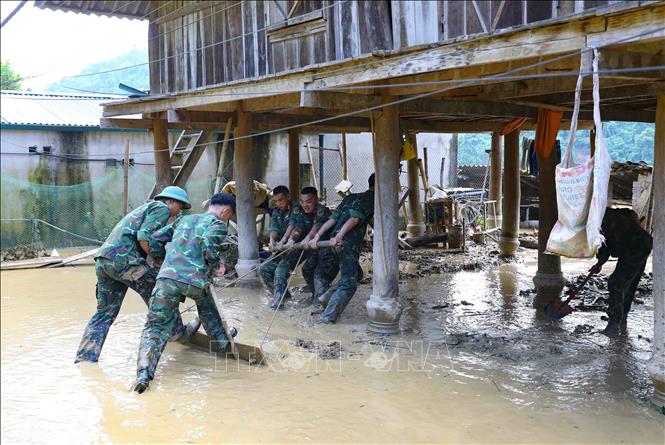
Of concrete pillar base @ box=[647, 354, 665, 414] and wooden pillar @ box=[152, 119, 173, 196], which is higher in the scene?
wooden pillar @ box=[152, 119, 173, 196]

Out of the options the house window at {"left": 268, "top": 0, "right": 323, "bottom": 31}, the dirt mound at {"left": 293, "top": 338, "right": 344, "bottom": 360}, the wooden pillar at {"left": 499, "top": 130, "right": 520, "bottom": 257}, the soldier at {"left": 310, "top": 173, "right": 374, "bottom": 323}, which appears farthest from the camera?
the wooden pillar at {"left": 499, "top": 130, "right": 520, "bottom": 257}

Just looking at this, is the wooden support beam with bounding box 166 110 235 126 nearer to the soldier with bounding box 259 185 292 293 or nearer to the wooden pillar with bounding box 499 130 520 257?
the soldier with bounding box 259 185 292 293

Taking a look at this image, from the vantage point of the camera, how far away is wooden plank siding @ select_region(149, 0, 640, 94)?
5902 millimetres

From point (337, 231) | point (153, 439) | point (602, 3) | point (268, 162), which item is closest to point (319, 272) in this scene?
Answer: point (337, 231)

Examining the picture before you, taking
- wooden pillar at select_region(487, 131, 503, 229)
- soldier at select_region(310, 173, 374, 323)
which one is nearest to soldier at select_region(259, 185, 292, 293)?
soldier at select_region(310, 173, 374, 323)

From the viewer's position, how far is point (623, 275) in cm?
743

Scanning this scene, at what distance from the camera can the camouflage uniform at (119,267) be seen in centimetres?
628

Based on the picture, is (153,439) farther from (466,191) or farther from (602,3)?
(466,191)

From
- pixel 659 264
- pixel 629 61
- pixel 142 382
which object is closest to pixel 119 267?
pixel 142 382

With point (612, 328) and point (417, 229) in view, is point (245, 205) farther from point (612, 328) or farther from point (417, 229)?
point (417, 229)

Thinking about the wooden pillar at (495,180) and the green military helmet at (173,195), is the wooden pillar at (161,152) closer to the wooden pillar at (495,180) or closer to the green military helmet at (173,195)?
the green military helmet at (173,195)

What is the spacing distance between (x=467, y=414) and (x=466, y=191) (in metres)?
15.4

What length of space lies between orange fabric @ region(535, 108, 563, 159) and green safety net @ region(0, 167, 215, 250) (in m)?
9.52

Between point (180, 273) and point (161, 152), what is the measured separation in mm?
5498
